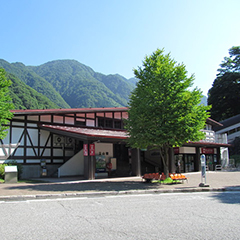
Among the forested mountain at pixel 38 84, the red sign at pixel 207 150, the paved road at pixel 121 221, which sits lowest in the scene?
the paved road at pixel 121 221

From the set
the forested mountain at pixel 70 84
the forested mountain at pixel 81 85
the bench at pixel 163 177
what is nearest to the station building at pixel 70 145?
the bench at pixel 163 177

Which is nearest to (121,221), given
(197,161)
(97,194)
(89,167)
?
(97,194)

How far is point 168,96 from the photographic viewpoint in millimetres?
14492

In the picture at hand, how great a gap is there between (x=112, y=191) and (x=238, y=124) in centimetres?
3786

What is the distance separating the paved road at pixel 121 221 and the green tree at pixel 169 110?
6.47 metres

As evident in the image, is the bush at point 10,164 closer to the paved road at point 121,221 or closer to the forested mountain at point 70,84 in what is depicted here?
the paved road at point 121,221

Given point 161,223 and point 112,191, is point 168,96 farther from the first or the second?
point 161,223

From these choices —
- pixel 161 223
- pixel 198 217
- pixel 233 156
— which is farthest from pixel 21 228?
pixel 233 156

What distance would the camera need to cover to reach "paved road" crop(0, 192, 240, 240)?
4.95 m

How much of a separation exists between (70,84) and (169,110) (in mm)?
130737

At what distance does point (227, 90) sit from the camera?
182ft

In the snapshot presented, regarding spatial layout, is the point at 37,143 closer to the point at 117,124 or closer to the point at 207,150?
the point at 117,124

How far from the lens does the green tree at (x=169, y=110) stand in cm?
1435

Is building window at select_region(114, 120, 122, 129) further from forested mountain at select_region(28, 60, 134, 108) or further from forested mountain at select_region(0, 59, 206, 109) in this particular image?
forested mountain at select_region(28, 60, 134, 108)
